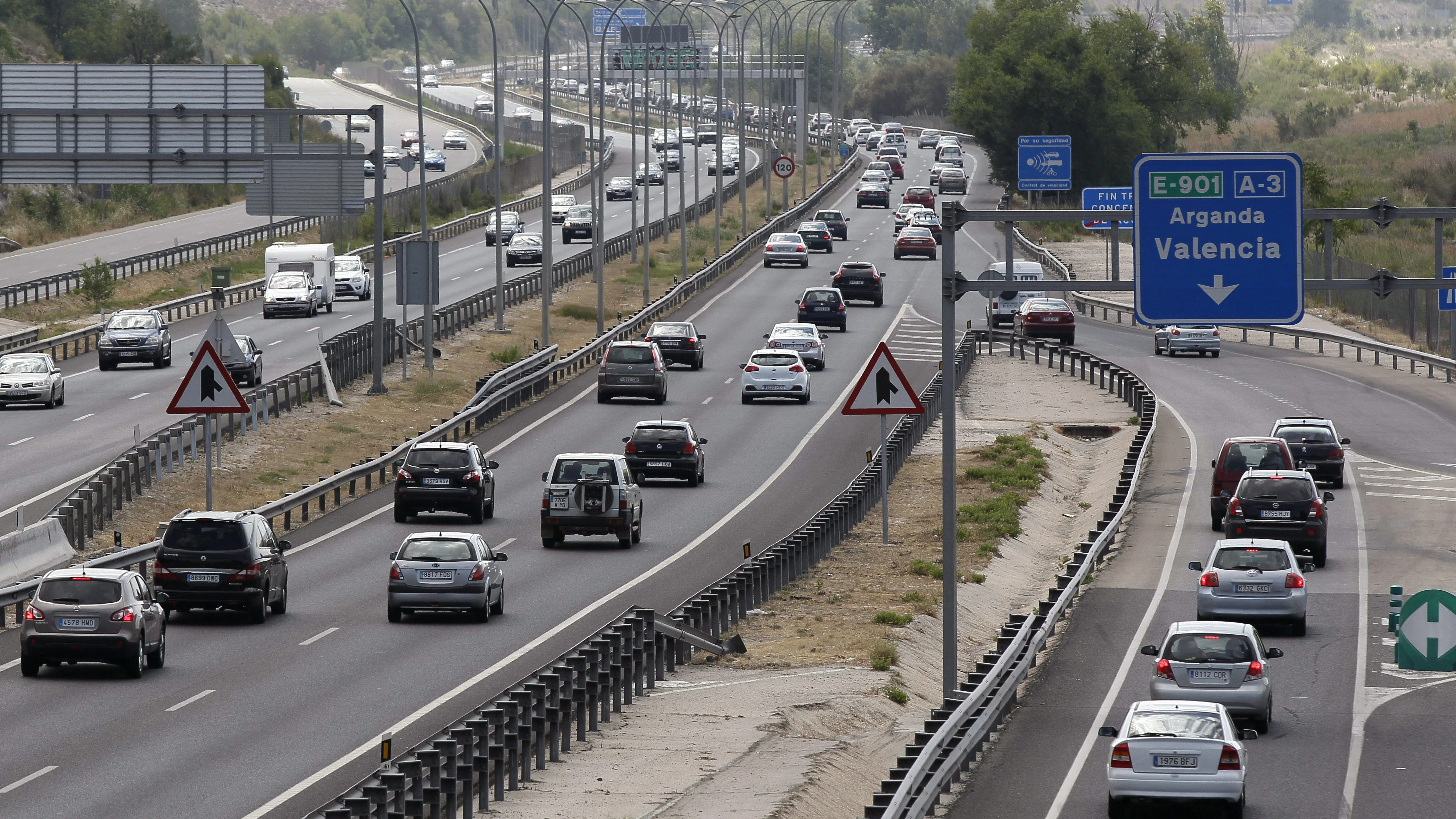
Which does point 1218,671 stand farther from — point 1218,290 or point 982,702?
point 1218,290

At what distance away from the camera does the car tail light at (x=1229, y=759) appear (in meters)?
18.3

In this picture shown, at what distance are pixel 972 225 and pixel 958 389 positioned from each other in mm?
51354

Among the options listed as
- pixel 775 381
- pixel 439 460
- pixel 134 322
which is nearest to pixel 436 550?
pixel 439 460

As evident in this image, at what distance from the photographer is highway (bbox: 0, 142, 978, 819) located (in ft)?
61.6

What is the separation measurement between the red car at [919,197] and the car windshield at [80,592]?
283 feet

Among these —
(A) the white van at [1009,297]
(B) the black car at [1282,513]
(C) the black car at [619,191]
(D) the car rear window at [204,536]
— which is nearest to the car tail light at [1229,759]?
(D) the car rear window at [204,536]

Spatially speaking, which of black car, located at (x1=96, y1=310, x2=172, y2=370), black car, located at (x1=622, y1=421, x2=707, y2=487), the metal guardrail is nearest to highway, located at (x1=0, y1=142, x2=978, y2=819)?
black car, located at (x1=622, y1=421, x2=707, y2=487)

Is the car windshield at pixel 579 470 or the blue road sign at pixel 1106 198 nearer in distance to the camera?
the car windshield at pixel 579 470

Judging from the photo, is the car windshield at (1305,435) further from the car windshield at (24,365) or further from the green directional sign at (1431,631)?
the car windshield at (24,365)

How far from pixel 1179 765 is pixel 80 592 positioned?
12.0 m

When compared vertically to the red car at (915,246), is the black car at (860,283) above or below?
below

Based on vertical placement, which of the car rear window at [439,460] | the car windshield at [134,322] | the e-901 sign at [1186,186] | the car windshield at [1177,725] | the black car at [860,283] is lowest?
the car windshield at [1177,725]

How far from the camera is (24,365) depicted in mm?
48875

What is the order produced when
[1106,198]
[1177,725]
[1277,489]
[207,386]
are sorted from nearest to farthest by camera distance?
[1177,725]
[207,386]
[1277,489]
[1106,198]
